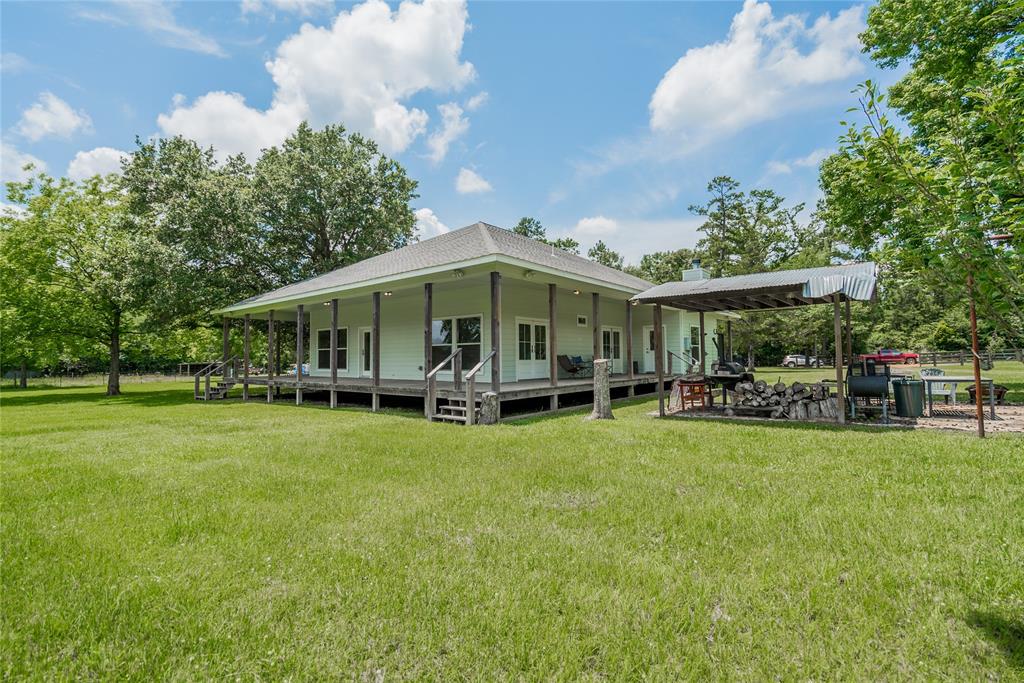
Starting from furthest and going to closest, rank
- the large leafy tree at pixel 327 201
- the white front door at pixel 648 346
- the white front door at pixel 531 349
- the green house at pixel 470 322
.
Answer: the large leafy tree at pixel 327 201 < the white front door at pixel 648 346 < the white front door at pixel 531 349 < the green house at pixel 470 322

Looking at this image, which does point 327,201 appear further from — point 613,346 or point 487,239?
point 613,346

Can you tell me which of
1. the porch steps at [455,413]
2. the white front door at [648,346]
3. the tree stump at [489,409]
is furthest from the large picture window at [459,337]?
the white front door at [648,346]

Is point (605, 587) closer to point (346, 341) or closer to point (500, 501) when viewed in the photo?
point (500, 501)

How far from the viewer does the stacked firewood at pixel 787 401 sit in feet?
29.4

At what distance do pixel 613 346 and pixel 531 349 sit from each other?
463 cm

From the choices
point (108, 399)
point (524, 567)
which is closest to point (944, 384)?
point (524, 567)

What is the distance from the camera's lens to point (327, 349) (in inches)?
677

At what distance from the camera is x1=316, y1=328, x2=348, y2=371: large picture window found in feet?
53.9

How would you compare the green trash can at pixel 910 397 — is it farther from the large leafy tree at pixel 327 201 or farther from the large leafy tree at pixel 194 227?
the large leafy tree at pixel 194 227

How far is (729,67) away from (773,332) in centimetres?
2539

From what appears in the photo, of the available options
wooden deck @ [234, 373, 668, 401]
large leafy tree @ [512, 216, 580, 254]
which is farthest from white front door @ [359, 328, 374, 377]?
large leafy tree @ [512, 216, 580, 254]

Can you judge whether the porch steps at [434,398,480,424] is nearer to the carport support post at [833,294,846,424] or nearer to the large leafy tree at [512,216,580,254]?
the carport support post at [833,294,846,424]

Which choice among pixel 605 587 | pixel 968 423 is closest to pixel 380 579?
pixel 605 587

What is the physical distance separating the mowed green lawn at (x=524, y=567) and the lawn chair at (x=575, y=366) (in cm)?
750
